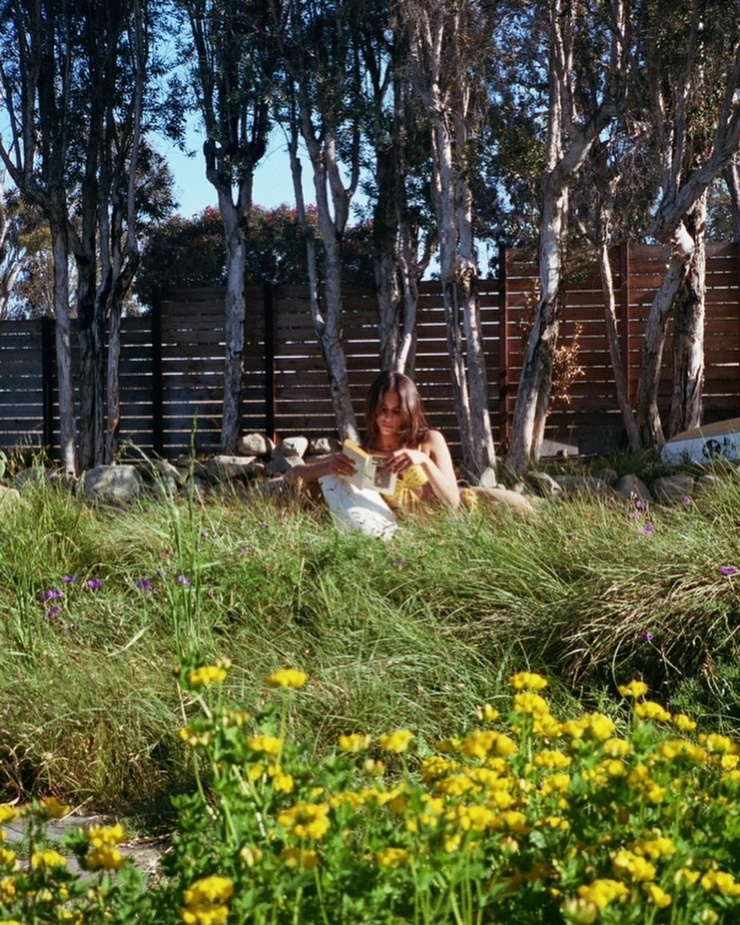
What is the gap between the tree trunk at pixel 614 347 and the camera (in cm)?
1204

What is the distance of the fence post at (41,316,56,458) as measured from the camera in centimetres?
1457

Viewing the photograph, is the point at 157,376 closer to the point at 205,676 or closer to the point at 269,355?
the point at 269,355

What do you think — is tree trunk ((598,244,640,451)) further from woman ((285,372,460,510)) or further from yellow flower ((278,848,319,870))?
yellow flower ((278,848,319,870))

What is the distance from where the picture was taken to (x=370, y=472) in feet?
17.2

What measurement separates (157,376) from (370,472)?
9331 millimetres

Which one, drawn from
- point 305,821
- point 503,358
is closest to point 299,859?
point 305,821

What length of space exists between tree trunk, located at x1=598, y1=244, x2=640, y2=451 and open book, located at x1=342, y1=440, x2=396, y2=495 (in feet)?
22.9

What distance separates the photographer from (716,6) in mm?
10445

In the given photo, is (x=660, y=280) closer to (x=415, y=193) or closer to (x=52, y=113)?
(x=415, y=193)

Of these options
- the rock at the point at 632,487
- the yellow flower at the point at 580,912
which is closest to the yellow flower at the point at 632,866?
the yellow flower at the point at 580,912

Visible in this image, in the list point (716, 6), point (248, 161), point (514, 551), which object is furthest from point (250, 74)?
point (514, 551)

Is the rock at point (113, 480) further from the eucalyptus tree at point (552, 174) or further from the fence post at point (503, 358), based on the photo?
the fence post at point (503, 358)

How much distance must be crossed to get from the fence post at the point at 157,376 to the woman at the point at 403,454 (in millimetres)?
8529

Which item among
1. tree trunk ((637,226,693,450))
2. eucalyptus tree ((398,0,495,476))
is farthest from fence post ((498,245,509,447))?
tree trunk ((637,226,693,450))
